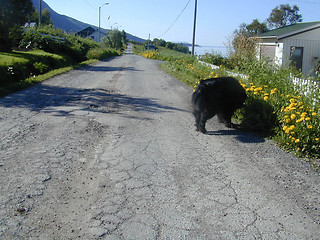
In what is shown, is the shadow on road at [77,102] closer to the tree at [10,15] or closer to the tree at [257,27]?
the tree at [10,15]

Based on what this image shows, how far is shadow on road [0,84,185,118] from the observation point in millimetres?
8305

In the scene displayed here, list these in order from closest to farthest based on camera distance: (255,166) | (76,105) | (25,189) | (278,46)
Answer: (25,189)
(255,166)
(76,105)
(278,46)

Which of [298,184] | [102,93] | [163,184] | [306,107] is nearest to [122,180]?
[163,184]

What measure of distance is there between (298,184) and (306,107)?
6.65 feet

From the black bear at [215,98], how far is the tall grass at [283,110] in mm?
522

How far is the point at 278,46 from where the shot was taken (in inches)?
727

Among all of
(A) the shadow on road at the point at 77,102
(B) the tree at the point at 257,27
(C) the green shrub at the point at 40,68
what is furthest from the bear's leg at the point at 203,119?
(B) the tree at the point at 257,27

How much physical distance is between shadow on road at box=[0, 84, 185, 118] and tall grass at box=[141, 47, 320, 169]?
7.47ft

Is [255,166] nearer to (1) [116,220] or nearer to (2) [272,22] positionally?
(1) [116,220]

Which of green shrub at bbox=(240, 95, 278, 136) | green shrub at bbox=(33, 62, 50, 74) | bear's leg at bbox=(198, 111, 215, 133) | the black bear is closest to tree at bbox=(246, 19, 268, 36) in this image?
green shrub at bbox=(33, 62, 50, 74)

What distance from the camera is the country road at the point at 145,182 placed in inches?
126

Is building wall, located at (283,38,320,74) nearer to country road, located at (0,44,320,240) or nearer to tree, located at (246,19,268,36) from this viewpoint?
tree, located at (246,19,268,36)

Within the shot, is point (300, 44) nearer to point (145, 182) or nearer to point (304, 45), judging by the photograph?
point (304, 45)

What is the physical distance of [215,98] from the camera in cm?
645
